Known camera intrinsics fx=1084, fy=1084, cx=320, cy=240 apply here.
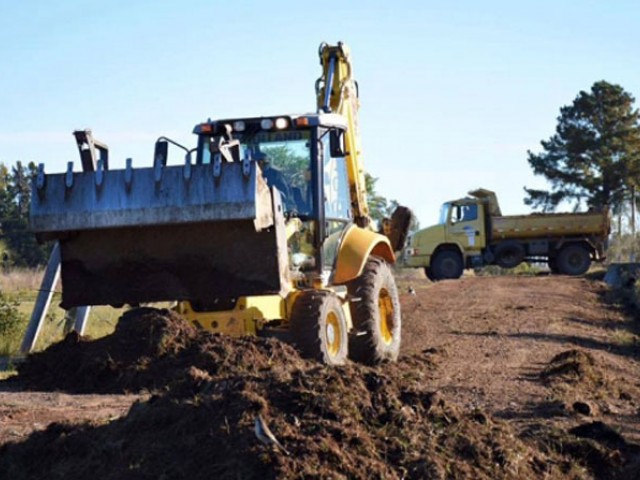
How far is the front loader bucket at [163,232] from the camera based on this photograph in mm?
10414

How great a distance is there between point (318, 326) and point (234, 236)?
4.00ft

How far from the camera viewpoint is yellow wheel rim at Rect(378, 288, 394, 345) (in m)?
13.5

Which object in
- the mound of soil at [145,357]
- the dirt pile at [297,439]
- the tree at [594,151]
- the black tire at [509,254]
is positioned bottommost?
the dirt pile at [297,439]

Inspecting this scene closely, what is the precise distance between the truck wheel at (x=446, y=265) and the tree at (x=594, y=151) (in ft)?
58.1

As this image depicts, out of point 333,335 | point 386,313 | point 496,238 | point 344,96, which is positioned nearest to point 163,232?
point 333,335

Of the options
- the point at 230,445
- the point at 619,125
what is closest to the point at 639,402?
the point at 230,445

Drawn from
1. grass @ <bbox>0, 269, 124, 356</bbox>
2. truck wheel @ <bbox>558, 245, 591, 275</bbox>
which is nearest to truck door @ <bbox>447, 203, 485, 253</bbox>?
truck wheel @ <bbox>558, 245, 591, 275</bbox>

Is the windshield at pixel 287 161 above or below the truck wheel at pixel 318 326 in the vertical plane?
above

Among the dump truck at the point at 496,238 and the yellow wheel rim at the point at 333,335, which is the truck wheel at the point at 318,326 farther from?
the dump truck at the point at 496,238

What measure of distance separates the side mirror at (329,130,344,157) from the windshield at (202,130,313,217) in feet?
0.85

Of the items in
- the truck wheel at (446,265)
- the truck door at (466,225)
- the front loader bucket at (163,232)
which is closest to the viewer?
the front loader bucket at (163,232)

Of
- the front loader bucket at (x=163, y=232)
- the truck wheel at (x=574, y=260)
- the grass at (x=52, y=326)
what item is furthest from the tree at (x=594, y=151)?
the front loader bucket at (x=163, y=232)

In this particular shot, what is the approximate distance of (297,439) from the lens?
6180mm

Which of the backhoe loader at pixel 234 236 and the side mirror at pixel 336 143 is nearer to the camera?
the backhoe loader at pixel 234 236
